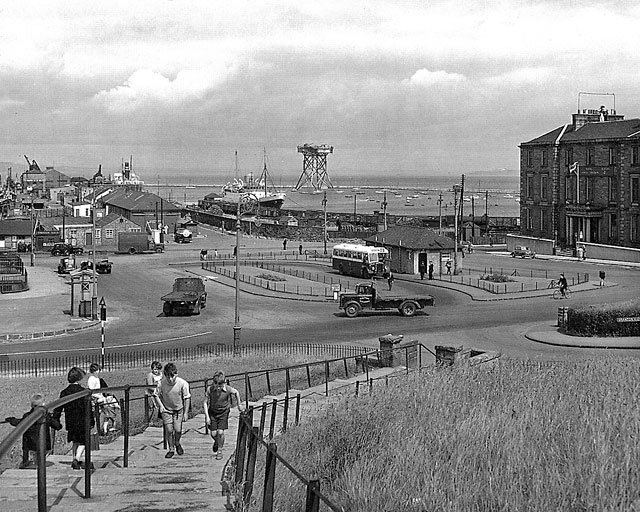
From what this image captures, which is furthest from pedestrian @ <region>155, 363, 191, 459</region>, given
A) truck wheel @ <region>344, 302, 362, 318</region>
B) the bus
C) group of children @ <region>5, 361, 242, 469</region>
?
the bus

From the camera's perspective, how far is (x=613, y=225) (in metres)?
80.2

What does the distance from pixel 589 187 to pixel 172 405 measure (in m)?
75.1

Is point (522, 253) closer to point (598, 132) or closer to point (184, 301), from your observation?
point (598, 132)

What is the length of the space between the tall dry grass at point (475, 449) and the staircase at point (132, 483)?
92cm

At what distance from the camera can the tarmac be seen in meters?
36.9

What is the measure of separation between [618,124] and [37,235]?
61.6 m

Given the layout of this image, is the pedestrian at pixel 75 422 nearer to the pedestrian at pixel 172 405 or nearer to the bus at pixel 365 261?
the pedestrian at pixel 172 405

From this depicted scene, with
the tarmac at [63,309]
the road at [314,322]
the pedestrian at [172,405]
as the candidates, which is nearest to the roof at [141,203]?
the tarmac at [63,309]

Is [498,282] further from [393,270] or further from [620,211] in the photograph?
[620,211]

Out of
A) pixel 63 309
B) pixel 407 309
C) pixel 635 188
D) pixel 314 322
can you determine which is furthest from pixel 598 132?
pixel 63 309

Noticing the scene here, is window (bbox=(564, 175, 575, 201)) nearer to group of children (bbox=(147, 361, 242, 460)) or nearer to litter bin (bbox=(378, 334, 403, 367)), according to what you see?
litter bin (bbox=(378, 334, 403, 367))

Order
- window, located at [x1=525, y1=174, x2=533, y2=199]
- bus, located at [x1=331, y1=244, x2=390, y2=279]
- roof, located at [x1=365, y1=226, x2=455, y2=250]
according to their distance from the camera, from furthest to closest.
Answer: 1. window, located at [x1=525, y1=174, x2=533, y2=199]
2. roof, located at [x1=365, y1=226, x2=455, y2=250]
3. bus, located at [x1=331, y1=244, x2=390, y2=279]

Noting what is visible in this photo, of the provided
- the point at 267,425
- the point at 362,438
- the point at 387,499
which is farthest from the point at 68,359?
the point at 387,499

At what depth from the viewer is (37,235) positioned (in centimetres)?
9831
